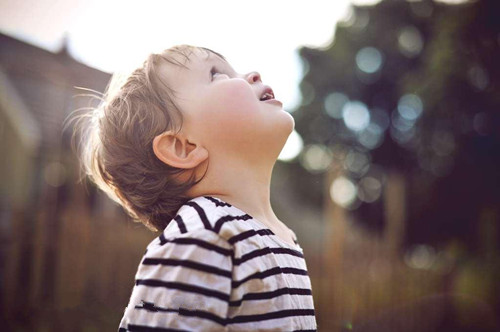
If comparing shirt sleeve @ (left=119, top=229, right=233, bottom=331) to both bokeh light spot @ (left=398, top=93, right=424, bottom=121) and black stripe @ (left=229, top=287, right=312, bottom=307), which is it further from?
bokeh light spot @ (left=398, top=93, right=424, bottom=121)

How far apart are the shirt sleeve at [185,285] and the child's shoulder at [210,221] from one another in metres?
0.01

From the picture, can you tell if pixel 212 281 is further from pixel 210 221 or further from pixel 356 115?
pixel 356 115

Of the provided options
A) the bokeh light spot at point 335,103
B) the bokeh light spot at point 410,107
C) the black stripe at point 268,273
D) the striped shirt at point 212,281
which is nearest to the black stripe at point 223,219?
the striped shirt at point 212,281

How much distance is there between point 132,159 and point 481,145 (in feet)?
30.9

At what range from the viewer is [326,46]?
45.5ft

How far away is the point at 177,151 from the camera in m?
1.45

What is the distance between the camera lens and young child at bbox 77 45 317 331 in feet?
3.61

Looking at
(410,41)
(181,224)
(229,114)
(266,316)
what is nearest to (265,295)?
(266,316)

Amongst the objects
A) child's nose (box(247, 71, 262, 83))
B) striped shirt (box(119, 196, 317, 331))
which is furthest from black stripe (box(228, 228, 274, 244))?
child's nose (box(247, 71, 262, 83))

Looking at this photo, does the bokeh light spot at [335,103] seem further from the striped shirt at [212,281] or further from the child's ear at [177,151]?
the striped shirt at [212,281]

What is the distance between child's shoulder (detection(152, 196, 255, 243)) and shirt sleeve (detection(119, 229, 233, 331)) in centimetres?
1

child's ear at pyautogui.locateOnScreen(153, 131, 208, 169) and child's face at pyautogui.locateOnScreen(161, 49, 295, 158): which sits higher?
child's face at pyautogui.locateOnScreen(161, 49, 295, 158)

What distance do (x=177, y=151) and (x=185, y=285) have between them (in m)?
0.49

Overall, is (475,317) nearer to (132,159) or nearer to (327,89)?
(132,159)
